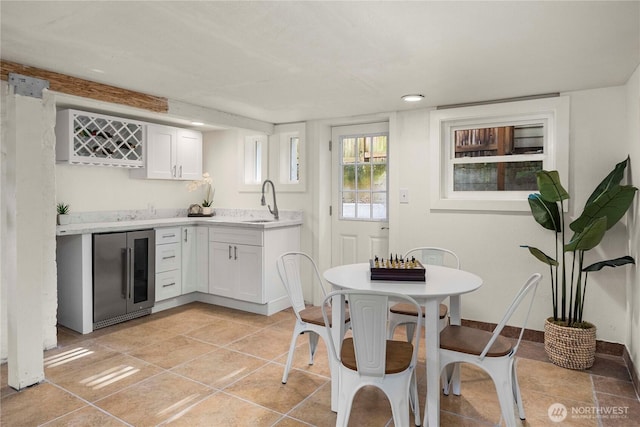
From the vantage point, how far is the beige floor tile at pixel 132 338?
3385mm

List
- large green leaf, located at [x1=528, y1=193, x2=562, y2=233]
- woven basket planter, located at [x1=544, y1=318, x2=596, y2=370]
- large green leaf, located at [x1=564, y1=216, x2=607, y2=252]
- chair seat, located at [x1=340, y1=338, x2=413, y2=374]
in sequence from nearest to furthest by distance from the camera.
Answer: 1. chair seat, located at [x1=340, y1=338, x2=413, y2=374]
2. large green leaf, located at [x1=564, y1=216, x2=607, y2=252]
3. woven basket planter, located at [x1=544, y1=318, x2=596, y2=370]
4. large green leaf, located at [x1=528, y1=193, x2=562, y2=233]

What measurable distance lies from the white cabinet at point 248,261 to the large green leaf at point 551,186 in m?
2.56

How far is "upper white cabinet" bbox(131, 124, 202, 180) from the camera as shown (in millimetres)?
4566

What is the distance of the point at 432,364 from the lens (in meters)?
2.13

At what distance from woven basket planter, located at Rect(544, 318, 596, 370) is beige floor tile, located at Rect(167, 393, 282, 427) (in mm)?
2148

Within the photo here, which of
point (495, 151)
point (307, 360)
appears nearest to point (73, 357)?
point (307, 360)

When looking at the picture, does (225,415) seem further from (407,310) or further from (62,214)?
(62,214)

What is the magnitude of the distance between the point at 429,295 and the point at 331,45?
59.4 inches

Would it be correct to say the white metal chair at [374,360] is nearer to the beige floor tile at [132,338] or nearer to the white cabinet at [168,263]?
the beige floor tile at [132,338]

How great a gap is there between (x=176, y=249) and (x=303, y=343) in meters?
1.93

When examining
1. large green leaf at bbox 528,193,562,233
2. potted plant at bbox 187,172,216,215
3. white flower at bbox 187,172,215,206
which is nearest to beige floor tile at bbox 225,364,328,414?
large green leaf at bbox 528,193,562,233

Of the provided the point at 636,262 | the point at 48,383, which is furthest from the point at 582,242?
the point at 48,383

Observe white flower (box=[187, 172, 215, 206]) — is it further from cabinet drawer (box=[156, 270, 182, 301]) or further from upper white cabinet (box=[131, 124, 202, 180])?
cabinet drawer (box=[156, 270, 182, 301])

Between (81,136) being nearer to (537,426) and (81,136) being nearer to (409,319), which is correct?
(409,319)
